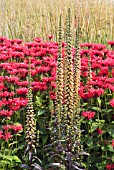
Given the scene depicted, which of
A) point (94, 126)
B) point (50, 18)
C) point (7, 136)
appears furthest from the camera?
point (50, 18)

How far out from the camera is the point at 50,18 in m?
9.49

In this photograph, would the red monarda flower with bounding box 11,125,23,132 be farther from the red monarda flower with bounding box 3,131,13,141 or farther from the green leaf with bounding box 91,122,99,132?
the green leaf with bounding box 91,122,99,132

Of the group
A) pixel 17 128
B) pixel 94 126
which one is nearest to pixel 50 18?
pixel 94 126

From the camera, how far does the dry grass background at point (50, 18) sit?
29.8 ft

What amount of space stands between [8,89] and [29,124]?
1.82 m

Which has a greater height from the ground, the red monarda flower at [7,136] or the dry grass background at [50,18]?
the dry grass background at [50,18]

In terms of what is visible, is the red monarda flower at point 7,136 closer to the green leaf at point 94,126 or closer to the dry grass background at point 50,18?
the green leaf at point 94,126

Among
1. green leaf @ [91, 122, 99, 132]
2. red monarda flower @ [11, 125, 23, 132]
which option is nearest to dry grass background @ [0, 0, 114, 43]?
green leaf @ [91, 122, 99, 132]

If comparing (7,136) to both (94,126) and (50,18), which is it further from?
(50,18)

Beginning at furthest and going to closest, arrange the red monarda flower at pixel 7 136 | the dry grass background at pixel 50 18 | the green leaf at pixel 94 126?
the dry grass background at pixel 50 18
the green leaf at pixel 94 126
the red monarda flower at pixel 7 136

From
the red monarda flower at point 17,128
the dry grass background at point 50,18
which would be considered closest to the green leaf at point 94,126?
the red monarda flower at point 17,128

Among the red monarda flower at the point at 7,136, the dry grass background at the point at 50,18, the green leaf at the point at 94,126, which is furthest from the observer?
the dry grass background at the point at 50,18

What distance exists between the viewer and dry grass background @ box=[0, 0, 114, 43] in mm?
9070

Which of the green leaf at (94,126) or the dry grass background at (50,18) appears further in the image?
the dry grass background at (50,18)
